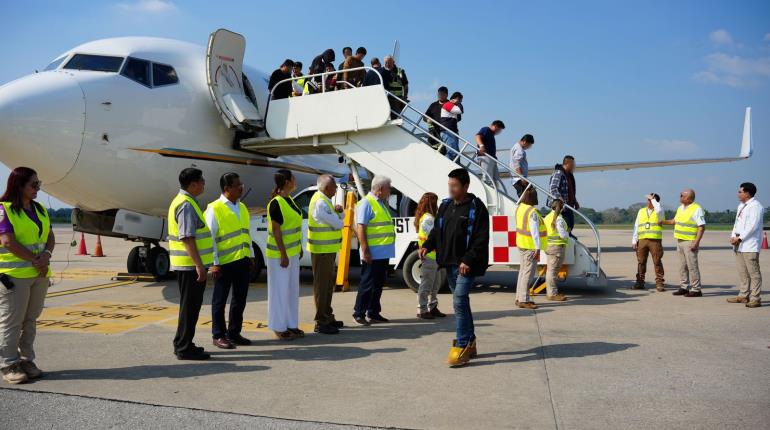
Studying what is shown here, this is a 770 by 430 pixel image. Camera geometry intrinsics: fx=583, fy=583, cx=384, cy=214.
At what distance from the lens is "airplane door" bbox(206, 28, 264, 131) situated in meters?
10.4

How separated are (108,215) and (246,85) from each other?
369 cm

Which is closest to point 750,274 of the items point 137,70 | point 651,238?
point 651,238

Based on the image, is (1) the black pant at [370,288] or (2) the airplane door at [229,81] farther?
(2) the airplane door at [229,81]

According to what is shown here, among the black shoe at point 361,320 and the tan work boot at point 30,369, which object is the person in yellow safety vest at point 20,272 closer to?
the tan work boot at point 30,369

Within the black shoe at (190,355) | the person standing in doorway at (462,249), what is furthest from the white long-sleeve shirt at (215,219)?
the person standing in doorway at (462,249)

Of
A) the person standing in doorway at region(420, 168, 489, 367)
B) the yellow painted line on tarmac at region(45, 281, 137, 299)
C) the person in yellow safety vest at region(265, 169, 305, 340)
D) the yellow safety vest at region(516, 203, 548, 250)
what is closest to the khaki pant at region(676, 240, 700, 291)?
the yellow safety vest at region(516, 203, 548, 250)

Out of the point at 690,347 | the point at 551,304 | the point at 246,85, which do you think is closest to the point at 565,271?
the point at 551,304

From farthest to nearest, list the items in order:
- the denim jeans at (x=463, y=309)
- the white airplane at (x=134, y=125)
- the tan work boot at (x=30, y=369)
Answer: the white airplane at (x=134, y=125) < the denim jeans at (x=463, y=309) < the tan work boot at (x=30, y=369)

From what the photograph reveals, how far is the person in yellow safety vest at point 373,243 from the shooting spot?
6930 mm

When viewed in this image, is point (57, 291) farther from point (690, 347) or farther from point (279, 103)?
point (690, 347)

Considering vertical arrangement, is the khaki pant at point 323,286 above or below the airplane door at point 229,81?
below

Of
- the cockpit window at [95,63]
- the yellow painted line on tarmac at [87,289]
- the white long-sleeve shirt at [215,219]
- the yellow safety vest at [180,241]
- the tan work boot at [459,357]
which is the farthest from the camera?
the yellow painted line on tarmac at [87,289]

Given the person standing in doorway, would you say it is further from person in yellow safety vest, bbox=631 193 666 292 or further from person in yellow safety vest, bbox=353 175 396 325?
person in yellow safety vest, bbox=631 193 666 292

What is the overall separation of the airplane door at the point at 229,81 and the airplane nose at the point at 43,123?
7.59ft
